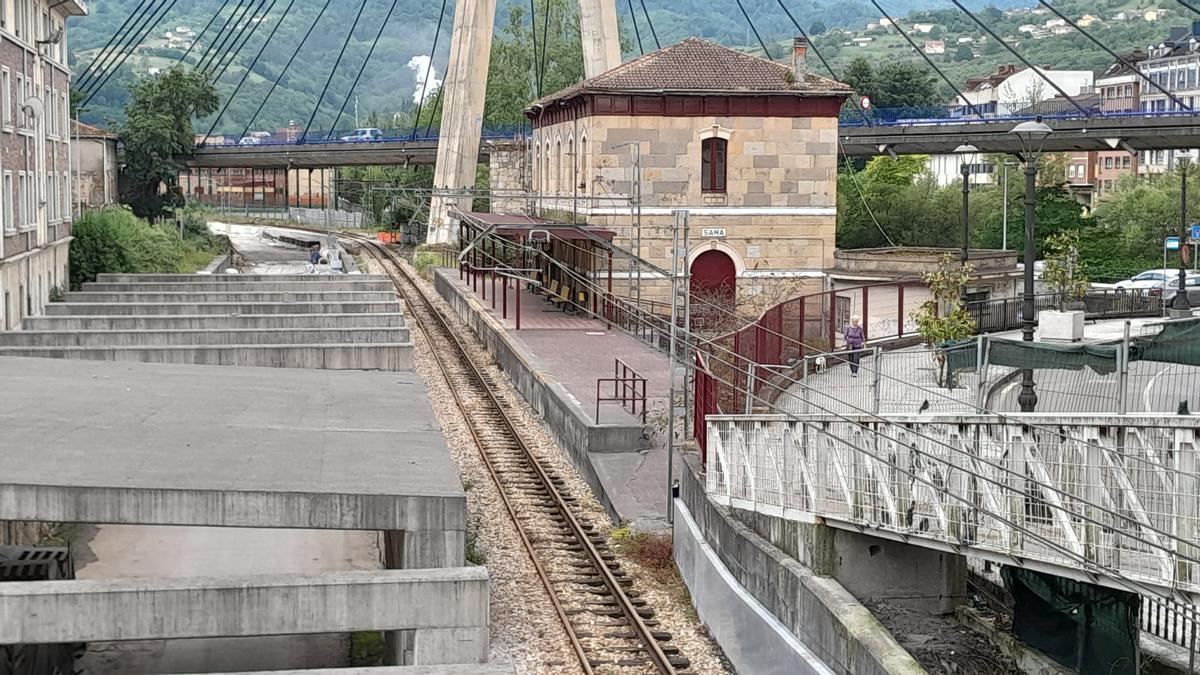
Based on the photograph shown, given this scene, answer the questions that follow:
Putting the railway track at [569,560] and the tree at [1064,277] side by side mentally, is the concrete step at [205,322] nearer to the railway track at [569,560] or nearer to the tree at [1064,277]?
the railway track at [569,560]

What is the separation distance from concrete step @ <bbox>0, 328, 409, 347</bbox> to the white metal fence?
51.3 feet

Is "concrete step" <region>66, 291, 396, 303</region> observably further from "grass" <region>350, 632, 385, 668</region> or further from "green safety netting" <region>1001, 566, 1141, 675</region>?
"green safety netting" <region>1001, 566, 1141, 675</region>

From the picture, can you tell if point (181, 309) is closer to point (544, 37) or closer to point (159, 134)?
point (159, 134)

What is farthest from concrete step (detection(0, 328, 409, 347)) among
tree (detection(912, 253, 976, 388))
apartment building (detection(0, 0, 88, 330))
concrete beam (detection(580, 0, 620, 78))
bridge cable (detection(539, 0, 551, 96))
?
bridge cable (detection(539, 0, 551, 96))

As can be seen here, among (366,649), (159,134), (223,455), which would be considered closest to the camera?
(223,455)

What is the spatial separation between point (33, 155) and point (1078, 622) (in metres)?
32.7

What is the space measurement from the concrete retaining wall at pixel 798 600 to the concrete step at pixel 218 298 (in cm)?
2354

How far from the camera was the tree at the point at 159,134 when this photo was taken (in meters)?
84.6

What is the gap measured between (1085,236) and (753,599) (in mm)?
46928

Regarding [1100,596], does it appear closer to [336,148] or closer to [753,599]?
[753,599]

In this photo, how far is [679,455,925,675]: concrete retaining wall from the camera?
13.4 meters

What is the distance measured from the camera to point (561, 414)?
2925 centimetres

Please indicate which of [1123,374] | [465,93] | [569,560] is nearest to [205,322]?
[569,560]

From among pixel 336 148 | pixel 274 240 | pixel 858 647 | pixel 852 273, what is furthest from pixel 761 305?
pixel 274 240
